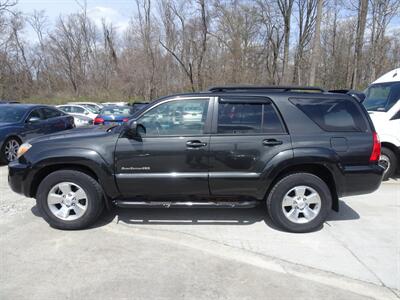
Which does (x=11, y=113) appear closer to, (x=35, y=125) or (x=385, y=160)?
(x=35, y=125)

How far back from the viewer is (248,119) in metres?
3.70

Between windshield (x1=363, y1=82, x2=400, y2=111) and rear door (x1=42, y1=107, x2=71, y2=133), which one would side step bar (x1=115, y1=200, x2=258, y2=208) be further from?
rear door (x1=42, y1=107, x2=71, y2=133)

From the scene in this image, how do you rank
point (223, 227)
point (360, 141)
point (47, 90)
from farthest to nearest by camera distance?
point (47, 90) < point (223, 227) < point (360, 141)

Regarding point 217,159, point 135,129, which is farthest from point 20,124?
point 217,159

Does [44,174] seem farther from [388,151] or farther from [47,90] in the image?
[47,90]

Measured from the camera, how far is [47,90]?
39.2 m

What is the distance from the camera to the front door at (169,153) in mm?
3602

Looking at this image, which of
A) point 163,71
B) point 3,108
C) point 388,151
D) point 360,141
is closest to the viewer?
point 360,141

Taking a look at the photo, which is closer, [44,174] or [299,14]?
[44,174]

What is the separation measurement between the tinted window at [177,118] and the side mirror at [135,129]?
2.9 inches

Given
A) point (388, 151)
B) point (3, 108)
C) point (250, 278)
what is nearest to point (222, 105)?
point (250, 278)

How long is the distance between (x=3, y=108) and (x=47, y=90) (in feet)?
117

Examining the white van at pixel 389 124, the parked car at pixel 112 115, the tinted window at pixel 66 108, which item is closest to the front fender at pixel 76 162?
the white van at pixel 389 124

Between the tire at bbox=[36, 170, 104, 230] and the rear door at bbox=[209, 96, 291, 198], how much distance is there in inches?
62.1
